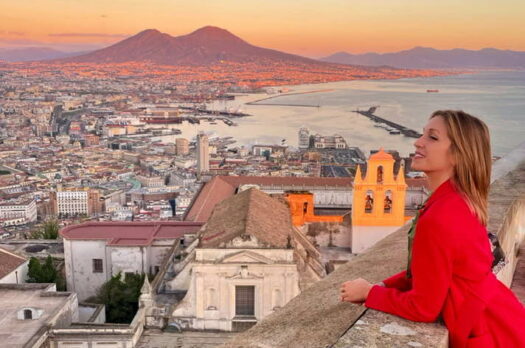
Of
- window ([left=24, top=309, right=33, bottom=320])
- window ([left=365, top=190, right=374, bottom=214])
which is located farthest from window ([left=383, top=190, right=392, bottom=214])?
window ([left=24, top=309, right=33, bottom=320])

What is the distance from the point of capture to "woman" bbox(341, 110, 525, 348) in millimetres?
1640

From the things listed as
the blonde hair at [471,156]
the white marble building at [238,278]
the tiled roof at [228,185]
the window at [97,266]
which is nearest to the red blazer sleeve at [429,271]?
the blonde hair at [471,156]

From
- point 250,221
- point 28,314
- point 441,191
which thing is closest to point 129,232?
point 28,314

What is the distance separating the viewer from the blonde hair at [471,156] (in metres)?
1.70

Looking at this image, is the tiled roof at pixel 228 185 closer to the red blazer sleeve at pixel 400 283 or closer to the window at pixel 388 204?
the window at pixel 388 204

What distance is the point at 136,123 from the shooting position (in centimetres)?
9212

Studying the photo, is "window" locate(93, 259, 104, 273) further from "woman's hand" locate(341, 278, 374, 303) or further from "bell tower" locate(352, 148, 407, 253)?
"woman's hand" locate(341, 278, 374, 303)

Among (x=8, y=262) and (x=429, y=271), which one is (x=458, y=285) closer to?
(x=429, y=271)

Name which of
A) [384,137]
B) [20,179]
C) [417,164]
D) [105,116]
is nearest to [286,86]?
[105,116]

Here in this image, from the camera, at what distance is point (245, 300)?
1021 cm

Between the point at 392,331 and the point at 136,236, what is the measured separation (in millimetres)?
13280

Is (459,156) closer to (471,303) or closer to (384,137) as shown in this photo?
(471,303)

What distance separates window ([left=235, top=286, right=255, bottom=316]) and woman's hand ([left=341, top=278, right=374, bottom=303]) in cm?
833

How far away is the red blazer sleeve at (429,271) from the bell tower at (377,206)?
1107cm
